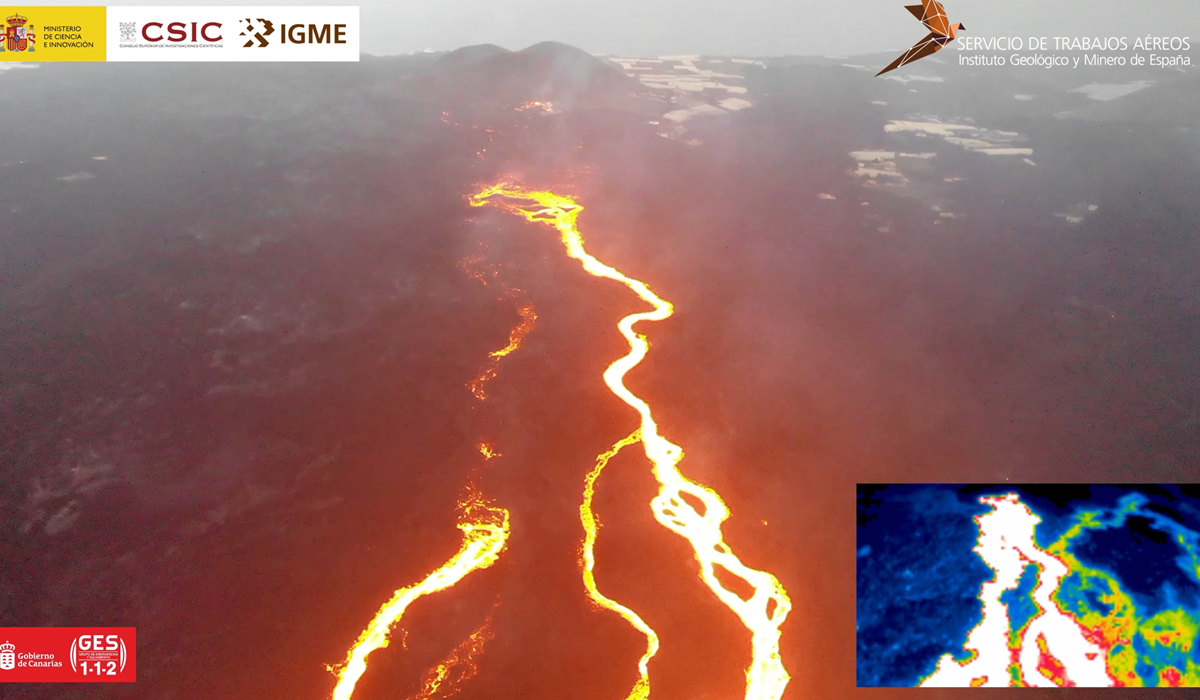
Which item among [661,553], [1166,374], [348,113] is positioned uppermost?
[348,113]

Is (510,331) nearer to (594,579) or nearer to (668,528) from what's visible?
(668,528)

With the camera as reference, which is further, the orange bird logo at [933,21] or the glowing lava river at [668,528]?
the orange bird logo at [933,21]

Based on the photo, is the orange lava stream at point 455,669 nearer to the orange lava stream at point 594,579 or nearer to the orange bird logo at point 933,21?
the orange lava stream at point 594,579

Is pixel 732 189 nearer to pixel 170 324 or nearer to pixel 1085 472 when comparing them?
pixel 1085 472

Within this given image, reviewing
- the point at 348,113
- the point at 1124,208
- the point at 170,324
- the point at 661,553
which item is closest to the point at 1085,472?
the point at 661,553
